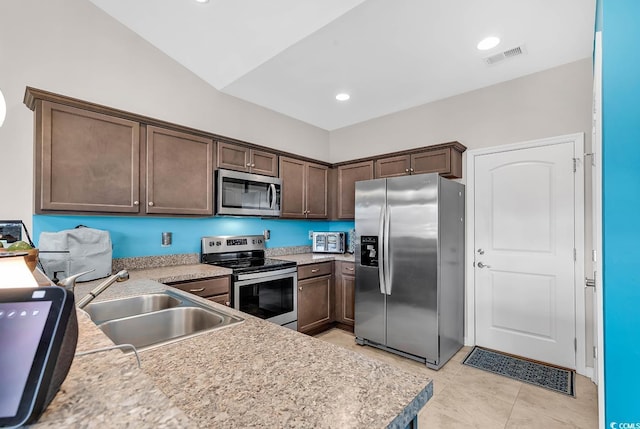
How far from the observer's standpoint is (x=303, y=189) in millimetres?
3795

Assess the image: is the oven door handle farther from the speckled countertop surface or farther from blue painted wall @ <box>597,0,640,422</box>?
blue painted wall @ <box>597,0,640,422</box>

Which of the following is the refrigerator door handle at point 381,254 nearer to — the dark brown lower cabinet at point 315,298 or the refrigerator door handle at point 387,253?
the refrigerator door handle at point 387,253

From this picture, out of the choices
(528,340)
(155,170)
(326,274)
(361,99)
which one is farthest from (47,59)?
(528,340)

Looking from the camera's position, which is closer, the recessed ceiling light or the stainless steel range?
the recessed ceiling light

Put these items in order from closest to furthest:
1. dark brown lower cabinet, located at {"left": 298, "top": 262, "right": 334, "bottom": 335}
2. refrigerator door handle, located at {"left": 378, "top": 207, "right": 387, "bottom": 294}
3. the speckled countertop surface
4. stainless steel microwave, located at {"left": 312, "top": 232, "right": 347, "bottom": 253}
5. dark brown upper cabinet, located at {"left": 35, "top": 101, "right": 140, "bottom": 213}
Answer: the speckled countertop surface → dark brown upper cabinet, located at {"left": 35, "top": 101, "right": 140, "bottom": 213} → refrigerator door handle, located at {"left": 378, "top": 207, "right": 387, "bottom": 294} → dark brown lower cabinet, located at {"left": 298, "top": 262, "right": 334, "bottom": 335} → stainless steel microwave, located at {"left": 312, "top": 232, "right": 347, "bottom": 253}

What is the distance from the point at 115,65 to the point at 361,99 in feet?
8.11

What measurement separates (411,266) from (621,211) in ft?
5.36

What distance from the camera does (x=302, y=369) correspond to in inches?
33.8

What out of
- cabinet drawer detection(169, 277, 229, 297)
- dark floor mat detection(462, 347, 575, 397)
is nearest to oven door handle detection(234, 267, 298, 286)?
cabinet drawer detection(169, 277, 229, 297)

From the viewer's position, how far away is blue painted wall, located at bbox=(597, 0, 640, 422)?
133cm

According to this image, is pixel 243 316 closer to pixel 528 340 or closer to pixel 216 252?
pixel 216 252

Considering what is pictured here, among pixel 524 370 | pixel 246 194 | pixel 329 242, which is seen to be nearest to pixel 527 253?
pixel 524 370

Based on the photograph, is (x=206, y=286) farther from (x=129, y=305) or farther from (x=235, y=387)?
(x=235, y=387)

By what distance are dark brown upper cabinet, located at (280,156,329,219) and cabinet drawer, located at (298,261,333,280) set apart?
67cm
